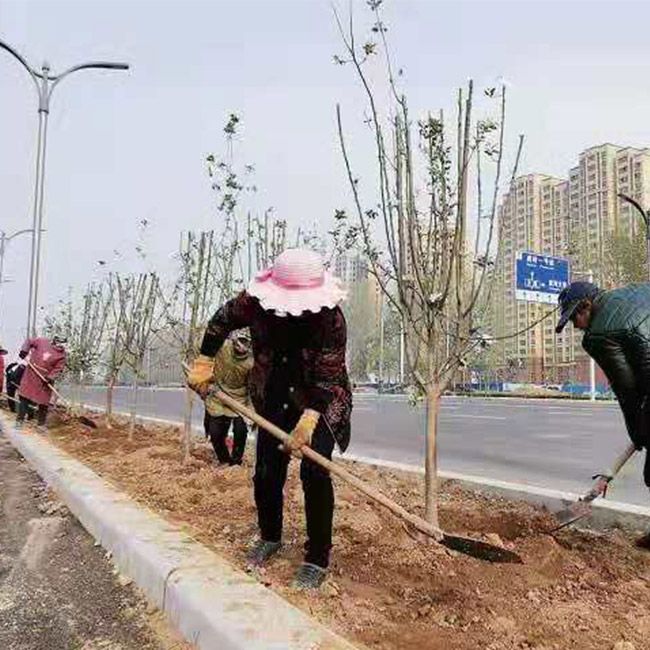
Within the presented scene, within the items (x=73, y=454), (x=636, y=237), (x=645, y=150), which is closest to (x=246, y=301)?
(x=73, y=454)

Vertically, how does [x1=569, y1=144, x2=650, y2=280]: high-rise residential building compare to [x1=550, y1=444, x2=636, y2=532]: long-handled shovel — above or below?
above

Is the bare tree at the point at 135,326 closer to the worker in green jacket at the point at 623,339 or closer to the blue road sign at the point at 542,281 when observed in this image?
the worker in green jacket at the point at 623,339

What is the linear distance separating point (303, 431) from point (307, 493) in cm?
33

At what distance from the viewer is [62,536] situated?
4.45 metres

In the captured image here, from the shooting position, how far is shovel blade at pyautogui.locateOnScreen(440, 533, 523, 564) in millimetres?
3244

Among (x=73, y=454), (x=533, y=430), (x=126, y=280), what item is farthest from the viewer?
(x=533, y=430)

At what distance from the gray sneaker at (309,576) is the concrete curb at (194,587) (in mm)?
216

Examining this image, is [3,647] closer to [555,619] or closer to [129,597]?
[129,597]

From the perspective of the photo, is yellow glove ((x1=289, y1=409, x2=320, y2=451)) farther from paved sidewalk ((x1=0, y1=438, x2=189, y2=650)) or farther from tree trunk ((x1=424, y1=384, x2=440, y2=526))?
tree trunk ((x1=424, y1=384, x2=440, y2=526))

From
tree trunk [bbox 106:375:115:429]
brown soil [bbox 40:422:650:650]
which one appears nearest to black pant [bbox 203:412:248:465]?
brown soil [bbox 40:422:650:650]

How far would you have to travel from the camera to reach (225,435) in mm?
6852

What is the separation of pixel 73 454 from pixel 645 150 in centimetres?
2325

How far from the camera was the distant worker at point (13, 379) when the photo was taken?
14.9 m

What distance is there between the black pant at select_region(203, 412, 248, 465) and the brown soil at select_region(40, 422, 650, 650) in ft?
4.23
